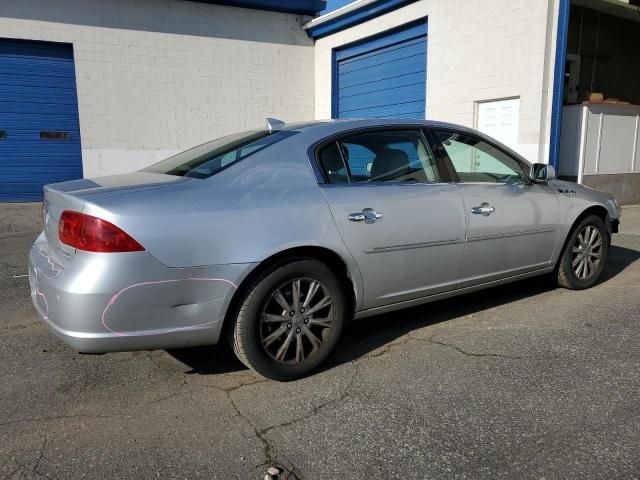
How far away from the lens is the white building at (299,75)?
9.46m

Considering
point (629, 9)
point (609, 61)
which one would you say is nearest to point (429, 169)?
point (629, 9)

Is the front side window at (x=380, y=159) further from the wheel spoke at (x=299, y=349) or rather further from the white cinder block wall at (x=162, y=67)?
the white cinder block wall at (x=162, y=67)

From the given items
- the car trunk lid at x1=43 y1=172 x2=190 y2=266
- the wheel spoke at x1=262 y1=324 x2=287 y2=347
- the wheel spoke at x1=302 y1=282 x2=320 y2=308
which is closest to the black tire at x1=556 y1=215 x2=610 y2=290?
the wheel spoke at x1=302 y1=282 x2=320 y2=308

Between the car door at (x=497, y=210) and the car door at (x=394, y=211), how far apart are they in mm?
149

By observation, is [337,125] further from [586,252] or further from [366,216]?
[586,252]

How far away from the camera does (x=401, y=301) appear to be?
12.4ft

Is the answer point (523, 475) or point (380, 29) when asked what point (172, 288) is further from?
point (380, 29)

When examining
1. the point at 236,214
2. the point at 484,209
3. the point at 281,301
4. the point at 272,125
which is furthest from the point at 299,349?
the point at 484,209

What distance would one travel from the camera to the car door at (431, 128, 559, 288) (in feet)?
13.4

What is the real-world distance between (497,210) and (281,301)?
1981 mm

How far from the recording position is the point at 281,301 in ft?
10.5

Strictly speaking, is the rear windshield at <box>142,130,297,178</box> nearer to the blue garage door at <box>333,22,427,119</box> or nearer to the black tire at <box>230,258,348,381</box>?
the black tire at <box>230,258,348,381</box>

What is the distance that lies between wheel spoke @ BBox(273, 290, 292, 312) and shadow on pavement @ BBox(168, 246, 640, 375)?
0.54 m

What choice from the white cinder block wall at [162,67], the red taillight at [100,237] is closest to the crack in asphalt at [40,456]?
the red taillight at [100,237]
